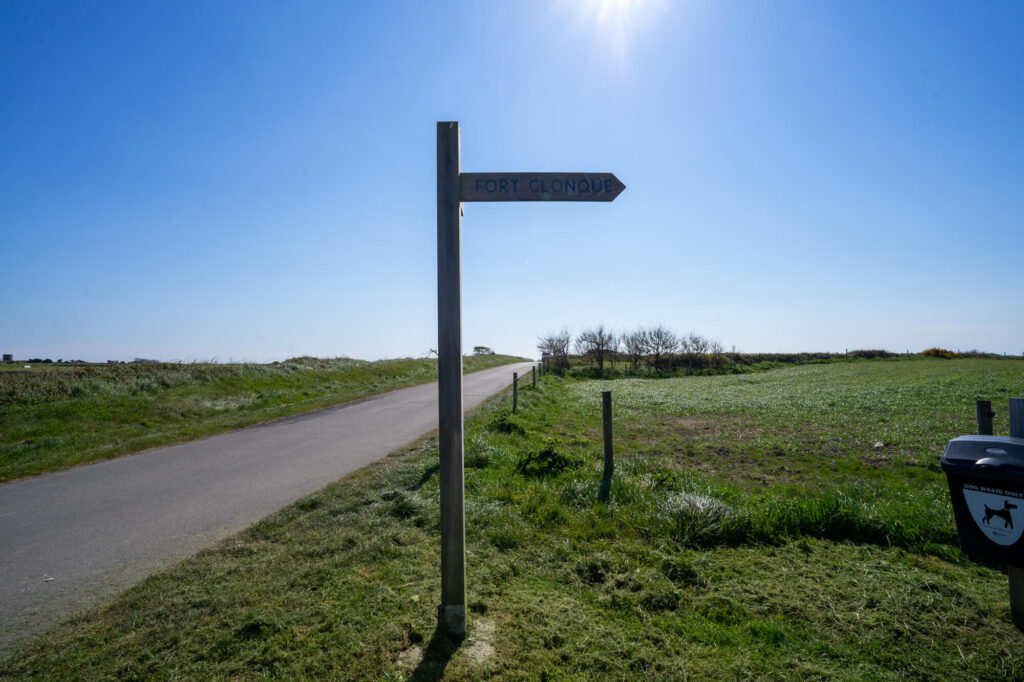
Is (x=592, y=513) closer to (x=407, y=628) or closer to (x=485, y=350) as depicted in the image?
(x=407, y=628)

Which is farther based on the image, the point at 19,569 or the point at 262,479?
the point at 262,479

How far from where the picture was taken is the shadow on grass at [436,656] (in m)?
2.75

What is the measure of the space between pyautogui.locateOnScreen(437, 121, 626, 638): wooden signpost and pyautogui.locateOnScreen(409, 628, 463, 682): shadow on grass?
0.06 m

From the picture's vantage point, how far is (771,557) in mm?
4180

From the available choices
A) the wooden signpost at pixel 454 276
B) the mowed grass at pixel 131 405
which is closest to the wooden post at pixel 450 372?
the wooden signpost at pixel 454 276

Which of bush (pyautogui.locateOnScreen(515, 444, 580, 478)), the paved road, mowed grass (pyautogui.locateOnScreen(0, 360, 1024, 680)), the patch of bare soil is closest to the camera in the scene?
mowed grass (pyautogui.locateOnScreen(0, 360, 1024, 680))

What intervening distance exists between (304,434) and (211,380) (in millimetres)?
12826

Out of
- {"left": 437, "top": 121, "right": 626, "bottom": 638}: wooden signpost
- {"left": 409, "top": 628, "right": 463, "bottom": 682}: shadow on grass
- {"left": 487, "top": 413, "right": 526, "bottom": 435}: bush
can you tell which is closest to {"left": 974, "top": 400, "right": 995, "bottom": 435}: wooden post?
{"left": 437, "top": 121, "right": 626, "bottom": 638}: wooden signpost

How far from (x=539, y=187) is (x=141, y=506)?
6.75 metres

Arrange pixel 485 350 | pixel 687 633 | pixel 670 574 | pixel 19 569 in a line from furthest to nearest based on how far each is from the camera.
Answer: pixel 485 350
pixel 19 569
pixel 670 574
pixel 687 633

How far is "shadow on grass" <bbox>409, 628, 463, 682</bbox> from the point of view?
9.02ft

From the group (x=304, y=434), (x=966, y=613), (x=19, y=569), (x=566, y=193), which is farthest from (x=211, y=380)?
(x=966, y=613)

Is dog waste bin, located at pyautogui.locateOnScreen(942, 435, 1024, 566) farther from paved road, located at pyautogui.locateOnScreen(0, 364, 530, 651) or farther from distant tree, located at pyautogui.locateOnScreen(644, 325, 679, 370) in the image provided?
distant tree, located at pyautogui.locateOnScreen(644, 325, 679, 370)

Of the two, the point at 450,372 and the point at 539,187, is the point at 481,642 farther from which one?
the point at 539,187
